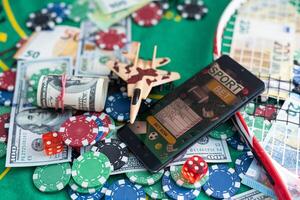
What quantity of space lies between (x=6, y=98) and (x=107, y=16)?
0.30 meters

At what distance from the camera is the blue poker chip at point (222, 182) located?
84 centimetres

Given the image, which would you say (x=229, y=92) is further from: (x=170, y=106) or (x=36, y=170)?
(x=36, y=170)

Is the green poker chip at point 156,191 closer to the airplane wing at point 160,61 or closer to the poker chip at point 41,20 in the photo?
the airplane wing at point 160,61

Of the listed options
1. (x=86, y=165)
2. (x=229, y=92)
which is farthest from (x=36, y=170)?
(x=229, y=92)

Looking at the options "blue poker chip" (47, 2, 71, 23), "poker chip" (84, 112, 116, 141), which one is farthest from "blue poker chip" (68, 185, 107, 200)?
"blue poker chip" (47, 2, 71, 23)

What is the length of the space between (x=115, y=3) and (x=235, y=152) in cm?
46

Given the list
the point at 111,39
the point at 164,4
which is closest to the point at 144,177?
the point at 111,39

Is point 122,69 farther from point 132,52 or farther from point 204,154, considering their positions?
point 204,154

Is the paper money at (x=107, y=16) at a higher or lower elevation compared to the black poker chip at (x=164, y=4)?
lower

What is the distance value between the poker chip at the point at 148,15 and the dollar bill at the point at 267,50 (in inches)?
7.1

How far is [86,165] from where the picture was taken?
0.86 m

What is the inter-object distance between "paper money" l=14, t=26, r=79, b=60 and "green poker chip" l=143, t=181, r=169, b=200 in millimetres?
347

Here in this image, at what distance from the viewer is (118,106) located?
0.94 meters

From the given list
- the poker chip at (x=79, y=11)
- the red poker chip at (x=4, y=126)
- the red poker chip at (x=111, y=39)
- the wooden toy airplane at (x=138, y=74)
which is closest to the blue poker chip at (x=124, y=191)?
the wooden toy airplane at (x=138, y=74)
